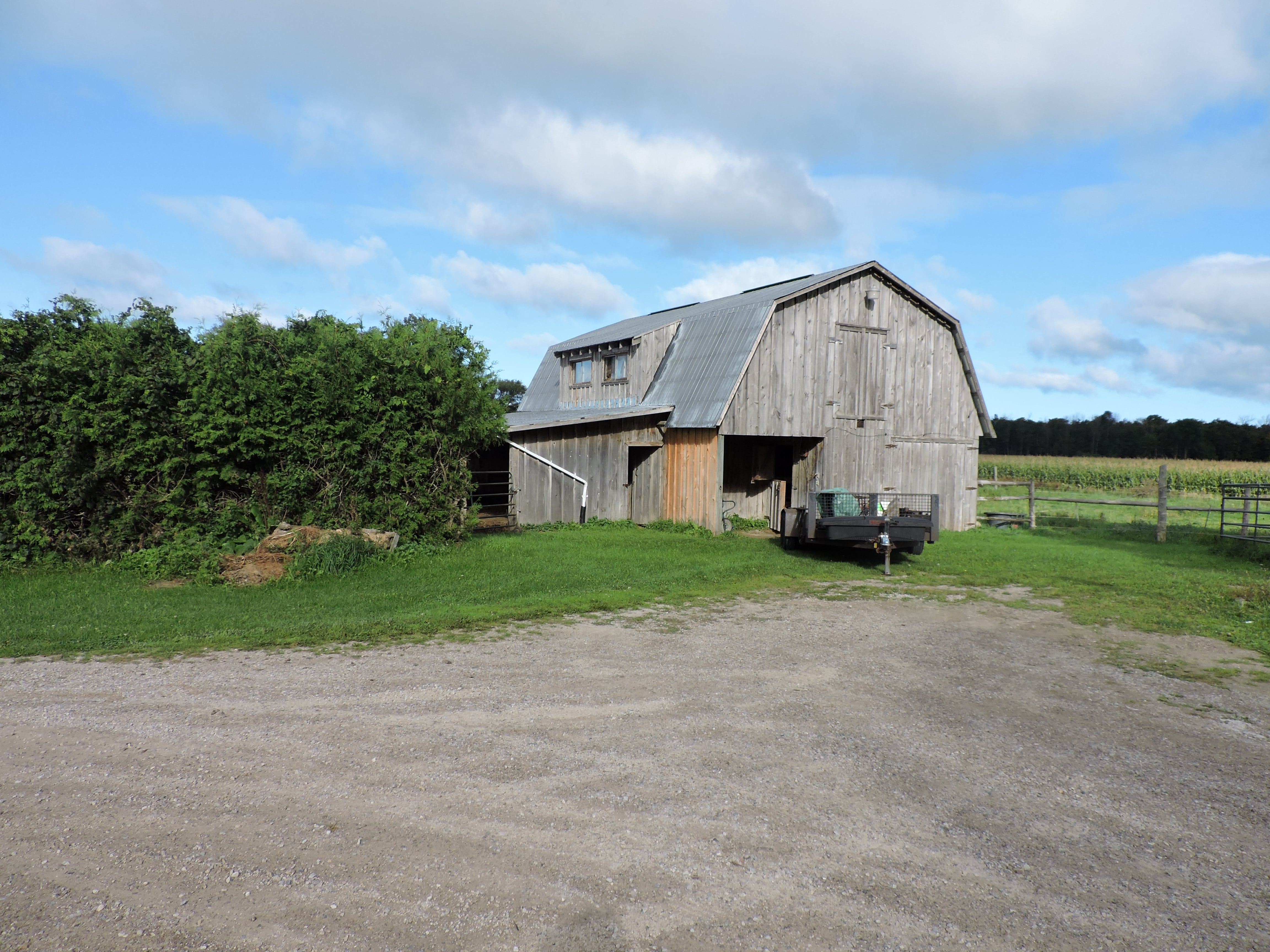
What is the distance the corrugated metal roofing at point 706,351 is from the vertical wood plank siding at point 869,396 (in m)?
0.41

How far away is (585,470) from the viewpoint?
20.8 metres

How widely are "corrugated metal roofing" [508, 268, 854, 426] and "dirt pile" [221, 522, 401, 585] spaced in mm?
7305

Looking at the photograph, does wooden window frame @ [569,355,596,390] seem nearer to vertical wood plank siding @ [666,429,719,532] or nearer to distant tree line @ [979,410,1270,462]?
vertical wood plank siding @ [666,429,719,532]

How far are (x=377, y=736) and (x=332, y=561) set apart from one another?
7.65m

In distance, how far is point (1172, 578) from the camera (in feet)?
45.6

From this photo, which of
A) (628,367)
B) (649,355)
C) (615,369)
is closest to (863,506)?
(649,355)

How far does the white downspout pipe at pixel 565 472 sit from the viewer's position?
19781mm

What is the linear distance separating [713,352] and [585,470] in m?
4.79

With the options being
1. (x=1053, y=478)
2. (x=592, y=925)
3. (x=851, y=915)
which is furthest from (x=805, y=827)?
(x=1053, y=478)

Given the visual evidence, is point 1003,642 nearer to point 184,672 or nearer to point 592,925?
point 592,925

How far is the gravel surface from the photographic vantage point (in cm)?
364

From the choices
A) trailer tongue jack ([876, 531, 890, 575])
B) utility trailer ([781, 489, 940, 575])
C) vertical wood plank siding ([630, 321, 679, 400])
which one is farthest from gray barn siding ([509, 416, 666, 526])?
trailer tongue jack ([876, 531, 890, 575])

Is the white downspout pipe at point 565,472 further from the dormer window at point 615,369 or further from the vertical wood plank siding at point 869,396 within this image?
the dormer window at point 615,369

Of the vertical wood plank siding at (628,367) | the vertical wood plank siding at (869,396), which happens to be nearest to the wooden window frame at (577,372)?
the vertical wood plank siding at (628,367)
